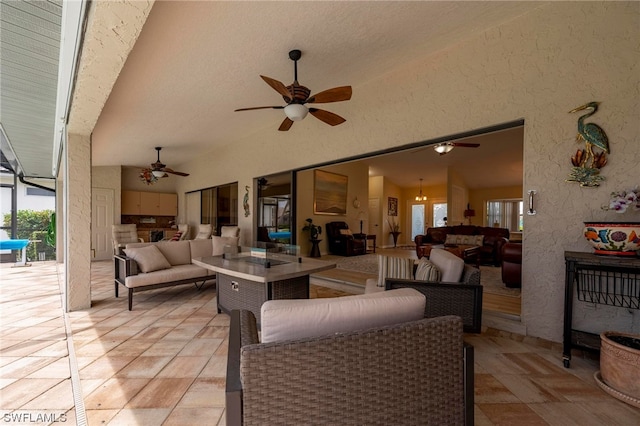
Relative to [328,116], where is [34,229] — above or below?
below

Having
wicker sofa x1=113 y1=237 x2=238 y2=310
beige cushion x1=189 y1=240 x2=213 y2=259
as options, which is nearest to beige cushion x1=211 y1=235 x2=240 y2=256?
beige cushion x1=189 y1=240 x2=213 y2=259

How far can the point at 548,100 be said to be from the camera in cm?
253

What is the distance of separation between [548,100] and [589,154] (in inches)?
22.8

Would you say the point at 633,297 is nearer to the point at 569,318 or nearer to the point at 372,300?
the point at 569,318

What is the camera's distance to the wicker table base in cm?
261

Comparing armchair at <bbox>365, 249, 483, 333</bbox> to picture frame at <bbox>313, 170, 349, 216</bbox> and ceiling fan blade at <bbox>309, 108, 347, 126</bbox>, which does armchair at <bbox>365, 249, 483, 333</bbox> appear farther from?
picture frame at <bbox>313, 170, 349, 216</bbox>

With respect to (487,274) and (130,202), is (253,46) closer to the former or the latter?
(487,274)

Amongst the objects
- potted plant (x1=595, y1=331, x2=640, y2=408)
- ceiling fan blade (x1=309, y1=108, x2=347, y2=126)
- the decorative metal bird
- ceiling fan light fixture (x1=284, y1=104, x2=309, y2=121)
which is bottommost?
potted plant (x1=595, y1=331, x2=640, y2=408)

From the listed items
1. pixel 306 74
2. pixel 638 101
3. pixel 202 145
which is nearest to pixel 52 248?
pixel 202 145

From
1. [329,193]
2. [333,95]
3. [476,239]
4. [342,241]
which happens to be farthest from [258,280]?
[329,193]

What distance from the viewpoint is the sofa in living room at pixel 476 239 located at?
6688 millimetres

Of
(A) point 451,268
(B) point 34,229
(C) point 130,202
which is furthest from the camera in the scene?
(C) point 130,202

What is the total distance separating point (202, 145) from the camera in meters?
6.97

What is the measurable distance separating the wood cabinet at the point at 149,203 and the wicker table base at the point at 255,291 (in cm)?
742
